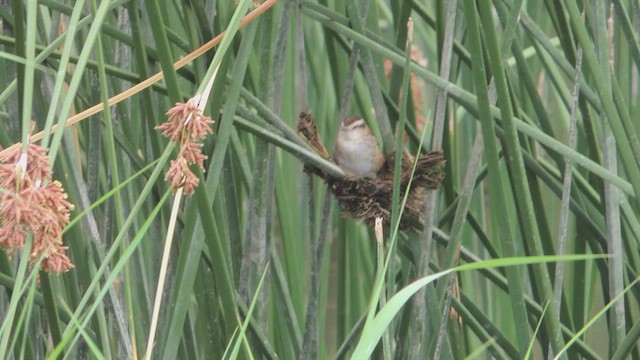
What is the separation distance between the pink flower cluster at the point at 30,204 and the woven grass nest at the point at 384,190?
38.8 inches

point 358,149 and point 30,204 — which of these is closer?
point 30,204

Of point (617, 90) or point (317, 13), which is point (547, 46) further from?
point (317, 13)

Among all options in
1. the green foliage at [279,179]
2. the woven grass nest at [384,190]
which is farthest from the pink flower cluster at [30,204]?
the woven grass nest at [384,190]

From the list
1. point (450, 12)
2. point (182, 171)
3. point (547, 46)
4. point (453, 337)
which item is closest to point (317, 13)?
point (450, 12)

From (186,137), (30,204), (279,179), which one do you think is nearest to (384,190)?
(279,179)

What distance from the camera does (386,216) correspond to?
1.75m

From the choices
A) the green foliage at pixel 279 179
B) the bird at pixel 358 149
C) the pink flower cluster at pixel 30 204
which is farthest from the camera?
the bird at pixel 358 149

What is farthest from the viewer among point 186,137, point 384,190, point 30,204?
point 384,190

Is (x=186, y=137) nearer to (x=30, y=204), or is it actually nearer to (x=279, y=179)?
(x=30, y=204)

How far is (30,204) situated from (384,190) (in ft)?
3.54

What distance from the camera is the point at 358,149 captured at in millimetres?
2303

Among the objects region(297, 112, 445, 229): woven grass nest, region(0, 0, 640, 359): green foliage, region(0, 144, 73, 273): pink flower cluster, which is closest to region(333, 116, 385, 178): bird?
region(0, 0, 640, 359): green foliage

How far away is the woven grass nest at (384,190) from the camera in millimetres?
1746

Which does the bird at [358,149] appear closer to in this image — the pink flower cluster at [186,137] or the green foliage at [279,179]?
the green foliage at [279,179]
